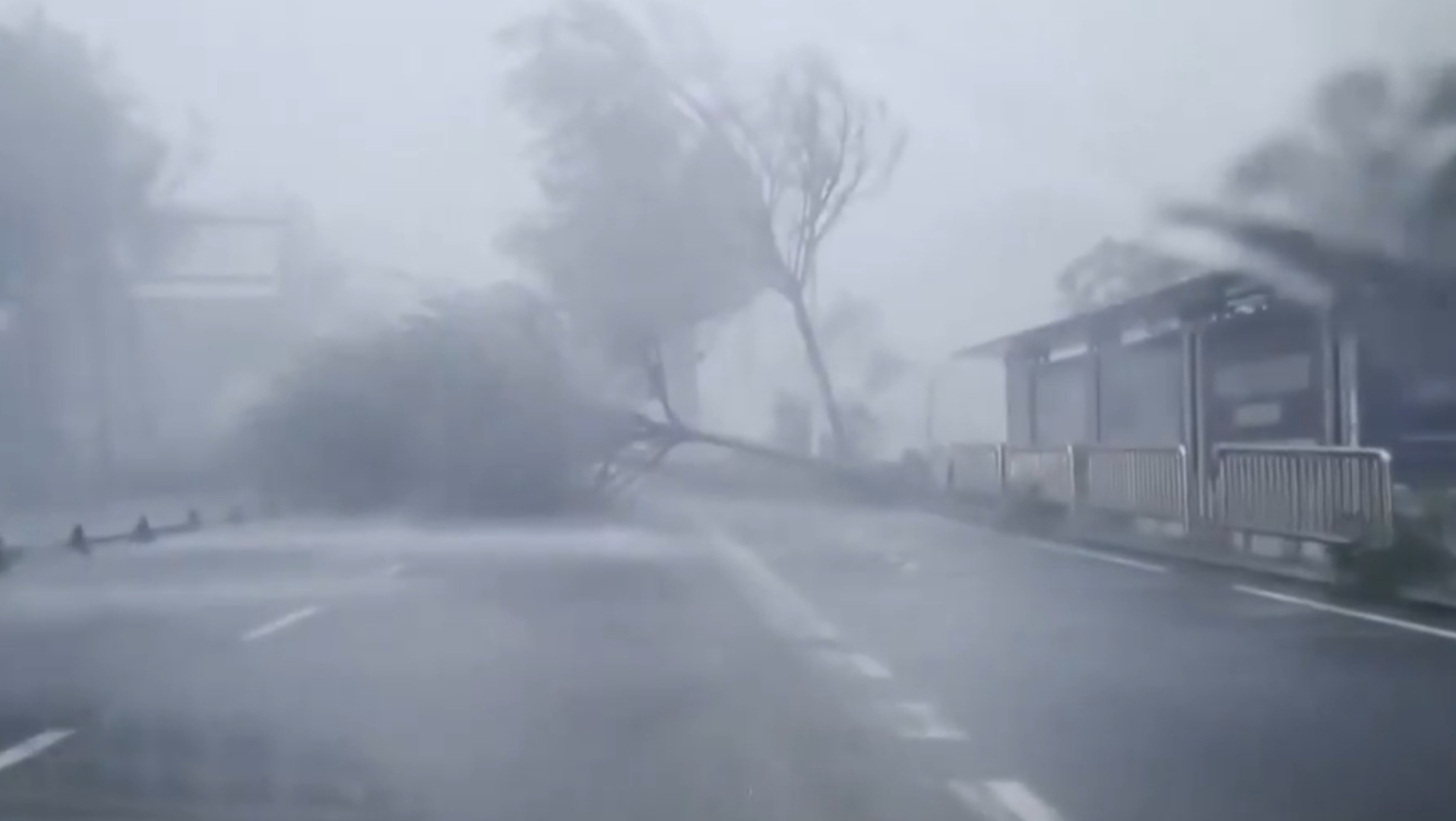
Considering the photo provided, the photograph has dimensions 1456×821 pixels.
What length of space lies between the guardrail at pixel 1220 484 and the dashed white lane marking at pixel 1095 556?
43.0 inches

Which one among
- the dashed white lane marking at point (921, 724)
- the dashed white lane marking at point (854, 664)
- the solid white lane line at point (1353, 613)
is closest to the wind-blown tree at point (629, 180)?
the solid white lane line at point (1353, 613)

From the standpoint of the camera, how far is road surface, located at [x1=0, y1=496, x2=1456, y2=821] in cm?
840

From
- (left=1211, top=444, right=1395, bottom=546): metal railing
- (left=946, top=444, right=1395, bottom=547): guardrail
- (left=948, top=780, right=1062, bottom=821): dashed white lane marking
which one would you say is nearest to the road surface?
(left=948, top=780, right=1062, bottom=821): dashed white lane marking

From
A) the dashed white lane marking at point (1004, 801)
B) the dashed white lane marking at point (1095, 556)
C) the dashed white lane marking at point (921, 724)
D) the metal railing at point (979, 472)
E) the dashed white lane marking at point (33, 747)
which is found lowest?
the dashed white lane marking at point (1004, 801)

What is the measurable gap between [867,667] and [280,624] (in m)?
A: 4.89

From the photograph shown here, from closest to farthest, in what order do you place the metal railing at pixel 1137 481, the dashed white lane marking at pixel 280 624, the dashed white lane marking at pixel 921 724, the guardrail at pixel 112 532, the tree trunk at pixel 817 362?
the dashed white lane marking at pixel 921 724
the dashed white lane marking at pixel 280 624
the tree trunk at pixel 817 362
the guardrail at pixel 112 532
the metal railing at pixel 1137 481

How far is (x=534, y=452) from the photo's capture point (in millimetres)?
28375

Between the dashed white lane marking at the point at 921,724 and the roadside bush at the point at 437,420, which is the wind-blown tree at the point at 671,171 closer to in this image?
the roadside bush at the point at 437,420

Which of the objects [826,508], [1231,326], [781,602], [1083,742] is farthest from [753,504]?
[1083,742]

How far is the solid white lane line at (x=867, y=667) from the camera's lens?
12.4m

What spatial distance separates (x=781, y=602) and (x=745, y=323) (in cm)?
575

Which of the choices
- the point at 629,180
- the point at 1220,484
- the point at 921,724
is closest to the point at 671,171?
the point at 629,180

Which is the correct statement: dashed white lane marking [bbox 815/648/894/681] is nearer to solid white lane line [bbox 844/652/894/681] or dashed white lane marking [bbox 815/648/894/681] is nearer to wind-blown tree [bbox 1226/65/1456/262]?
solid white lane line [bbox 844/652/894/681]

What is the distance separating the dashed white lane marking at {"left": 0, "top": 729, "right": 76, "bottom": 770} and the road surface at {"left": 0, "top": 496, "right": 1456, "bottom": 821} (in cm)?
2
